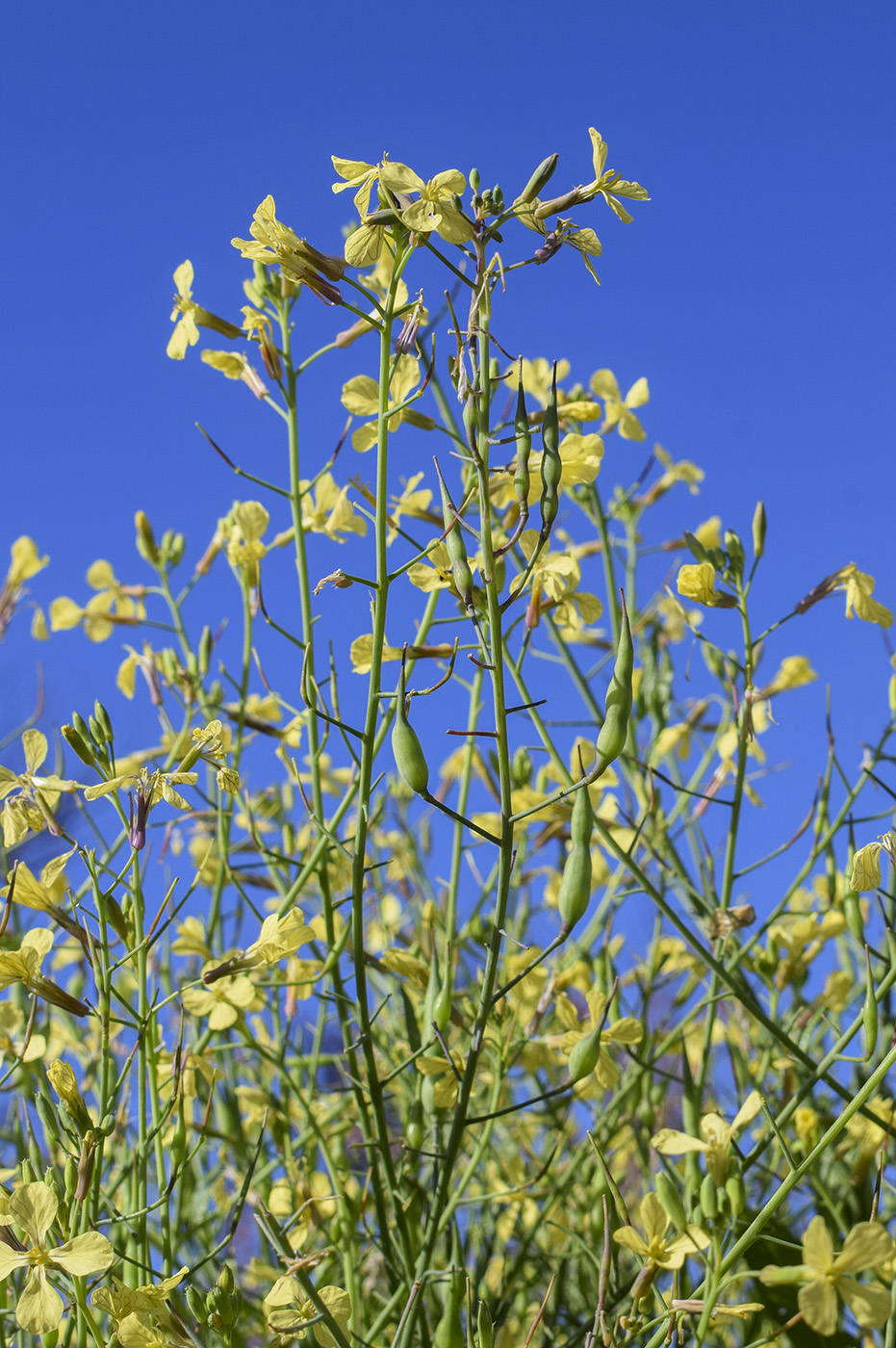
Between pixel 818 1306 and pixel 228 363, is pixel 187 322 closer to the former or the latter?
pixel 228 363

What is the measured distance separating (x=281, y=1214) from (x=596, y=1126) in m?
0.30

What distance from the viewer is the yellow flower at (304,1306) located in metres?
0.61

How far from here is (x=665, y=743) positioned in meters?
1.31

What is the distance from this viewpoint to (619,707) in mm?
594

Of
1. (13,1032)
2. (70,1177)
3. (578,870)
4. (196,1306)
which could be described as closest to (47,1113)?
(70,1177)

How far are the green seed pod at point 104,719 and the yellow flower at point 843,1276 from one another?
1.64 feet

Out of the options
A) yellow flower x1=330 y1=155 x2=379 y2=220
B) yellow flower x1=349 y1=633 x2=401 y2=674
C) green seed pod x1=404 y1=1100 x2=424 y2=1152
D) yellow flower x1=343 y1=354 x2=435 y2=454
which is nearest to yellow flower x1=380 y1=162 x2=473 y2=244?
yellow flower x1=330 y1=155 x2=379 y2=220

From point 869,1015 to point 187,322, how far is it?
762 mm

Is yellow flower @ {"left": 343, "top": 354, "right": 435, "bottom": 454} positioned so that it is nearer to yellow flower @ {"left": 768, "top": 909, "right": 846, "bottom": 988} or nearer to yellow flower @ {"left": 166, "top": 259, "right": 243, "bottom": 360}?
yellow flower @ {"left": 166, "top": 259, "right": 243, "bottom": 360}

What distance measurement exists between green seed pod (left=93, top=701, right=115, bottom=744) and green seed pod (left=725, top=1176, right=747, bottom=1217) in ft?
1.63

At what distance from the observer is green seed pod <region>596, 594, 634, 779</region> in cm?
59

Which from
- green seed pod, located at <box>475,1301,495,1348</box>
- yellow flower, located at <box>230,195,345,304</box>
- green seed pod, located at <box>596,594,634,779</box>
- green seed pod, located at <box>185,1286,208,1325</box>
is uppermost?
yellow flower, located at <box>230,195,345,304</box>

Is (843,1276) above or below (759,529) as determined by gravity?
below

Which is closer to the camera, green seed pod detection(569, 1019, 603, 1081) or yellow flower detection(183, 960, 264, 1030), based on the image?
green seed pod detection(569, 1019, 603, 1081)
